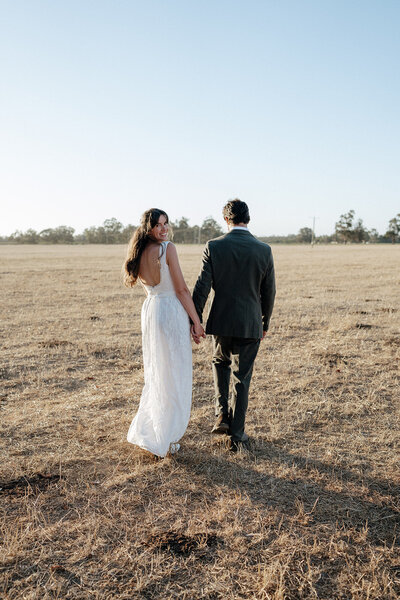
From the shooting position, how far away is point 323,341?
32.8 feet

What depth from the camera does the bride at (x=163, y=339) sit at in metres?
4.68

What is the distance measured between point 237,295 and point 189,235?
116391mm

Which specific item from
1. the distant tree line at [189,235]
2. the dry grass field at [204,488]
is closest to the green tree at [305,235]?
Result: the distant tree line at [189,235]

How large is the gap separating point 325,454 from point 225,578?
2158 millimetres

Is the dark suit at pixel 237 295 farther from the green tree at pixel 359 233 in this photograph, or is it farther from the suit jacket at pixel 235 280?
the green tree at pixel 359 233

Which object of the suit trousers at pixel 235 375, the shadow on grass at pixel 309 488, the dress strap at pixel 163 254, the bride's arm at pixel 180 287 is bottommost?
the shadow on grass at pixel 309 488

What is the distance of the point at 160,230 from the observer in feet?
15.1

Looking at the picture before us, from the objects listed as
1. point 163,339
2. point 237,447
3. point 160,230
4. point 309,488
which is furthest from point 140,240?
point 309,488

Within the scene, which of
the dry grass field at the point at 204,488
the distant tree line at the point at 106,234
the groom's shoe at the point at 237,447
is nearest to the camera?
the dry grass field at the point at 204,488

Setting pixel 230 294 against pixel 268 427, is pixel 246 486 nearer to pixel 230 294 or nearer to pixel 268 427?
pixel 268 427

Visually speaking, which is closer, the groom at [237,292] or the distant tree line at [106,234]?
the groom at [237,292]

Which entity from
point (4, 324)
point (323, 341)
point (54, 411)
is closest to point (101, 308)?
point (4, 324)

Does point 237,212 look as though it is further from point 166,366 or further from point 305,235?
point 305,235

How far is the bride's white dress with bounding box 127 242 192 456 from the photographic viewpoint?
476cm
